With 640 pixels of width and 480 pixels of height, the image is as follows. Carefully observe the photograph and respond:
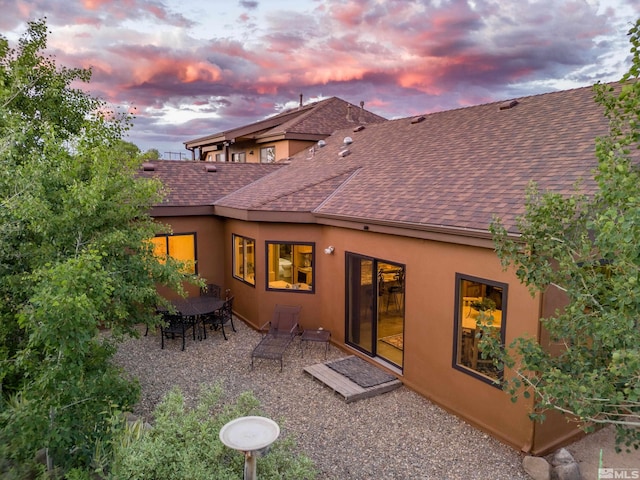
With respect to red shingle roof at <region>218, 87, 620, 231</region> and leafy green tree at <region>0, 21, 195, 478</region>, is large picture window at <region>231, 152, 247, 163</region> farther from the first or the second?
leafy green tree at <region>0, 21, 195, 478</region>

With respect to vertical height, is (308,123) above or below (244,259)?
above

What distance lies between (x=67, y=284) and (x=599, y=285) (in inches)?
189

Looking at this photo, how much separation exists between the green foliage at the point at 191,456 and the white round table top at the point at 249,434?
0.50 meters

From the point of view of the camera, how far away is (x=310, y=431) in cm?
632

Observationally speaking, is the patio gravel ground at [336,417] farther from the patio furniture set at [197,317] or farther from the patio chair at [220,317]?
the patio chair at [220,317]

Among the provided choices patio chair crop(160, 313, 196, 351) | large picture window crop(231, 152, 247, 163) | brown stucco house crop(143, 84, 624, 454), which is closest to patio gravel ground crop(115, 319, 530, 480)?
patio chair crop(160, 313, 196, 351)

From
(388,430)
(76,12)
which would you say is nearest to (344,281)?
(388,430)

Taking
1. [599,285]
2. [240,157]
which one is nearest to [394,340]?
[599,285]

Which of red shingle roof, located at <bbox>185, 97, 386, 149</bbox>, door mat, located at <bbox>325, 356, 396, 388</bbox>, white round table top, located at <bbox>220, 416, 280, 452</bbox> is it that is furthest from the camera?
red shingle roof, located at <bbox>185, 97, 386, 149</bbox>

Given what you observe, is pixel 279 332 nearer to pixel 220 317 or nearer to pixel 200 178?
pixel 220 317

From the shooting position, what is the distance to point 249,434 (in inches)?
147

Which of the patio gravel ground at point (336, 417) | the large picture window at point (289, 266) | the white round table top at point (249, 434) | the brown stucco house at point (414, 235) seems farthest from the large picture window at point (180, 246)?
the white round table top at point (249, 434)

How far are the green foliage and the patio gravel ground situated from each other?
64 cm

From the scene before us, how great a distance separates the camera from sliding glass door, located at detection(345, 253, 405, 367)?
861 centimetres
